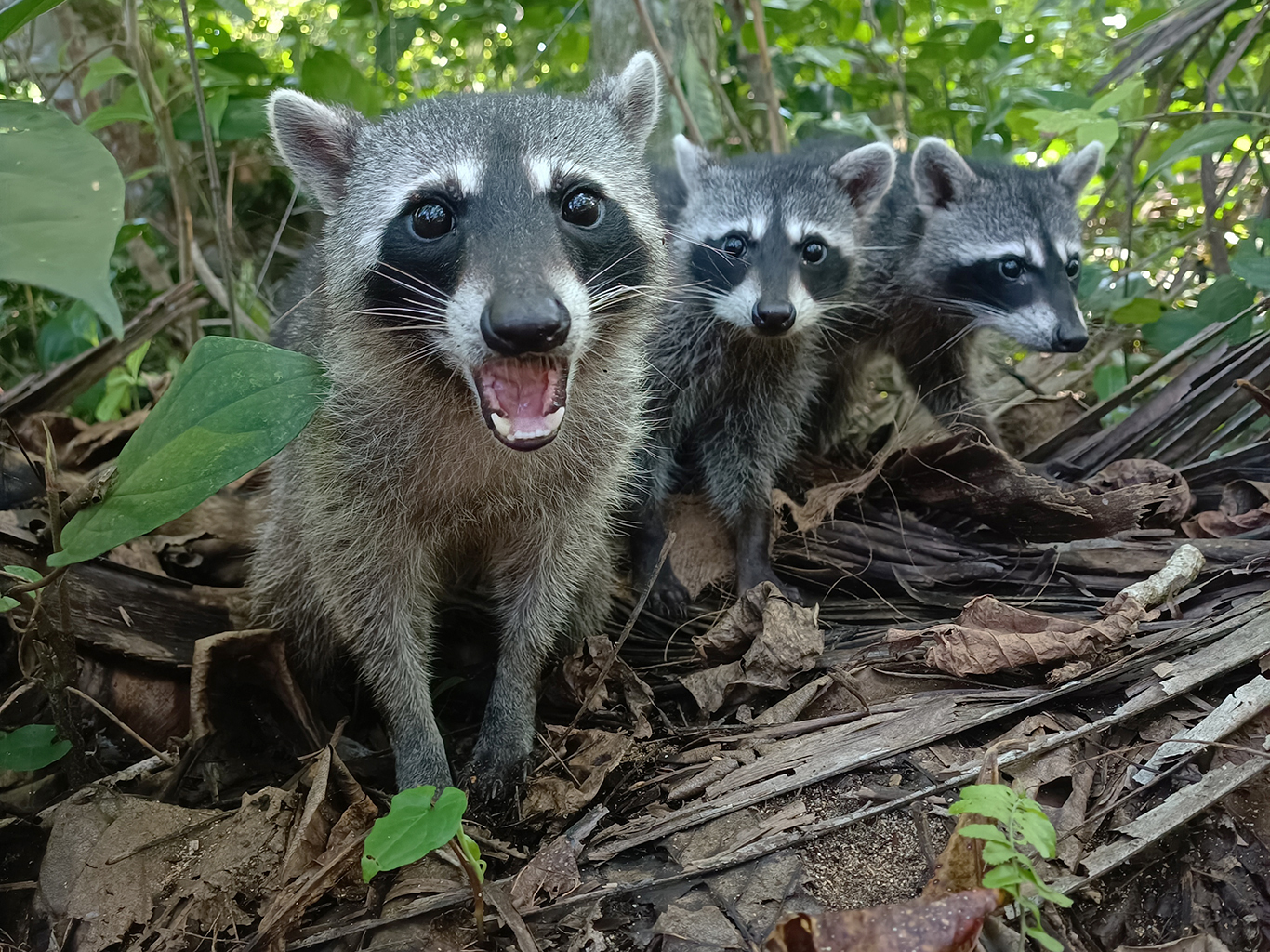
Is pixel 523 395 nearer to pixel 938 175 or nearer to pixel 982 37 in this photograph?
pixel 938 175

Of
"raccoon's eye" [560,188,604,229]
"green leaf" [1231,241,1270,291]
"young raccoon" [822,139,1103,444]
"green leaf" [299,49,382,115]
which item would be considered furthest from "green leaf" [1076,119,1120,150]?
"green leaf" [299,49,382,115]

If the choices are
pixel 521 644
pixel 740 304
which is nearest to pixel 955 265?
pixel 740 304

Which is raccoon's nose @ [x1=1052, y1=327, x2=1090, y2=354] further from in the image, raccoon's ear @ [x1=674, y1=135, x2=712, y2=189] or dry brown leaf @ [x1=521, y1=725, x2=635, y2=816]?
dry brown leaf @ [x1=521, y1=725, x2=635, y2=816]

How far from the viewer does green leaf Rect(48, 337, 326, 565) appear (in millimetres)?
1958

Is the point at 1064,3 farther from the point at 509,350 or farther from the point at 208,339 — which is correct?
the point at 208,339

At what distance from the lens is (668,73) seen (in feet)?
14.1

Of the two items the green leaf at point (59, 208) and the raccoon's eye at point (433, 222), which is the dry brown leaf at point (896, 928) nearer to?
→ the green leaf at point (59, 208)

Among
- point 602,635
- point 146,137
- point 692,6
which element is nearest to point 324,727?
point 602,635

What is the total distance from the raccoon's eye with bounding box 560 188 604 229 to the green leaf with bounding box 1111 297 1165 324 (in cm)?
274

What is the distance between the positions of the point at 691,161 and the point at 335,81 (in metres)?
1.77

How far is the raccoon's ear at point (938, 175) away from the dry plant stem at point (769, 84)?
2.54 ft

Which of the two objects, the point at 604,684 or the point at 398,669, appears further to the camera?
the point at 604,684

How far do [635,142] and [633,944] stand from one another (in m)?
2.47

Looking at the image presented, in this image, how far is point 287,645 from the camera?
10.7 ft
